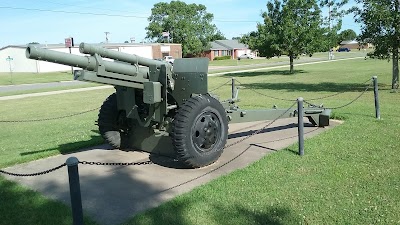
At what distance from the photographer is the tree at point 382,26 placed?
14.1 metres

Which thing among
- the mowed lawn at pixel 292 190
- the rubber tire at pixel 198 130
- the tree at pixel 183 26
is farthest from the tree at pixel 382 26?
the tree at pixel 183 26

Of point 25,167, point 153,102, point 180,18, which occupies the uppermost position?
point 180,18

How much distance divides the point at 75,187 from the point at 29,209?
5.09ft

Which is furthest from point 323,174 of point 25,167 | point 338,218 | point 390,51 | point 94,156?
point 390,51

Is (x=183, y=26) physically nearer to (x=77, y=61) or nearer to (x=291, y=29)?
(x=291, y=29)

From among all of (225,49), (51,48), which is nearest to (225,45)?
(225,49)

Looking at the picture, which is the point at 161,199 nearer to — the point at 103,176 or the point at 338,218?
the point at 103,176

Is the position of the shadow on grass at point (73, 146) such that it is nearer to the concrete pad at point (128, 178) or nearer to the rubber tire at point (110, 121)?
the concrete pad at point (128, 178)

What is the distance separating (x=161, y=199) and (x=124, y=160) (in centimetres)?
174

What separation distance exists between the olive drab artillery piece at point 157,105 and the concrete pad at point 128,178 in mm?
225

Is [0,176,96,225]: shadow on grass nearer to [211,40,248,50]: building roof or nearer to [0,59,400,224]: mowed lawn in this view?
[0,59,400,224]: mowed lawn

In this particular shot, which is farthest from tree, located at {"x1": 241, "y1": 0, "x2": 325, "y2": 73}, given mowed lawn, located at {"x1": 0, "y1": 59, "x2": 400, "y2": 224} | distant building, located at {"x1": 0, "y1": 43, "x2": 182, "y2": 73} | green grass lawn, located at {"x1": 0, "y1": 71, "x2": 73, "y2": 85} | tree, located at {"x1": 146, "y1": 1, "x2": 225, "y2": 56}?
tree, located at {"x1": 146, "y1": 1, "x2": 225, "y2": 56}

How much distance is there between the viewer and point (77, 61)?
4676 millimetres

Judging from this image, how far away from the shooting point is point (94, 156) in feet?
20.8
